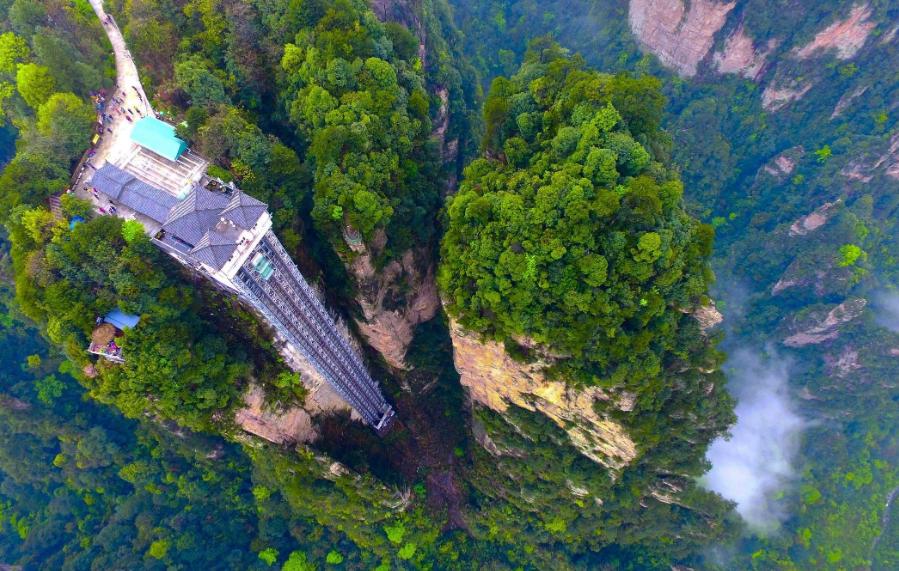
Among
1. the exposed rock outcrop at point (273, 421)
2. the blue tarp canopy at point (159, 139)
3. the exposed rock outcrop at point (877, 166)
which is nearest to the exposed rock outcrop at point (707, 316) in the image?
the exposed rock outcrop at point (273, 421)

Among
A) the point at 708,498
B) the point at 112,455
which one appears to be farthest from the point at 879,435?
the point at 112,455

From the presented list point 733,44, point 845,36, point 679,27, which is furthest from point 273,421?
point 845,36

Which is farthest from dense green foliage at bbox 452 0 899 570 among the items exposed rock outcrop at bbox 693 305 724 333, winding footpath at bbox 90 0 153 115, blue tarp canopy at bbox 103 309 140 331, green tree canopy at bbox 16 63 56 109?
blue tarp canopy at bbox 103 309 140 331

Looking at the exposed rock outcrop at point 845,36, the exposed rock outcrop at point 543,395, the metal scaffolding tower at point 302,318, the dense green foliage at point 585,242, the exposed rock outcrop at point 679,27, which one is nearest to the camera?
the metal scaffolding tower at point 302,318

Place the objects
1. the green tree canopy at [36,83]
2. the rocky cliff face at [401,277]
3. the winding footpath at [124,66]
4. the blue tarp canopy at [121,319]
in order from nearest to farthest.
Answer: the blue tarp canopy at [121,319], the green tree canopy at [36,83], the winding footpath at [124,66], the rocky cliff face at [401,277]

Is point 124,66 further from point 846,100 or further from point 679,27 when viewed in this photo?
point 846,100

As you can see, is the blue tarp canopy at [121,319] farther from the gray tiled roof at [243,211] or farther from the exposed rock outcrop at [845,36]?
the exposed rock outcrop at [845,36]

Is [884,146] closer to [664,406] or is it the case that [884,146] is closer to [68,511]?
[664,406]
